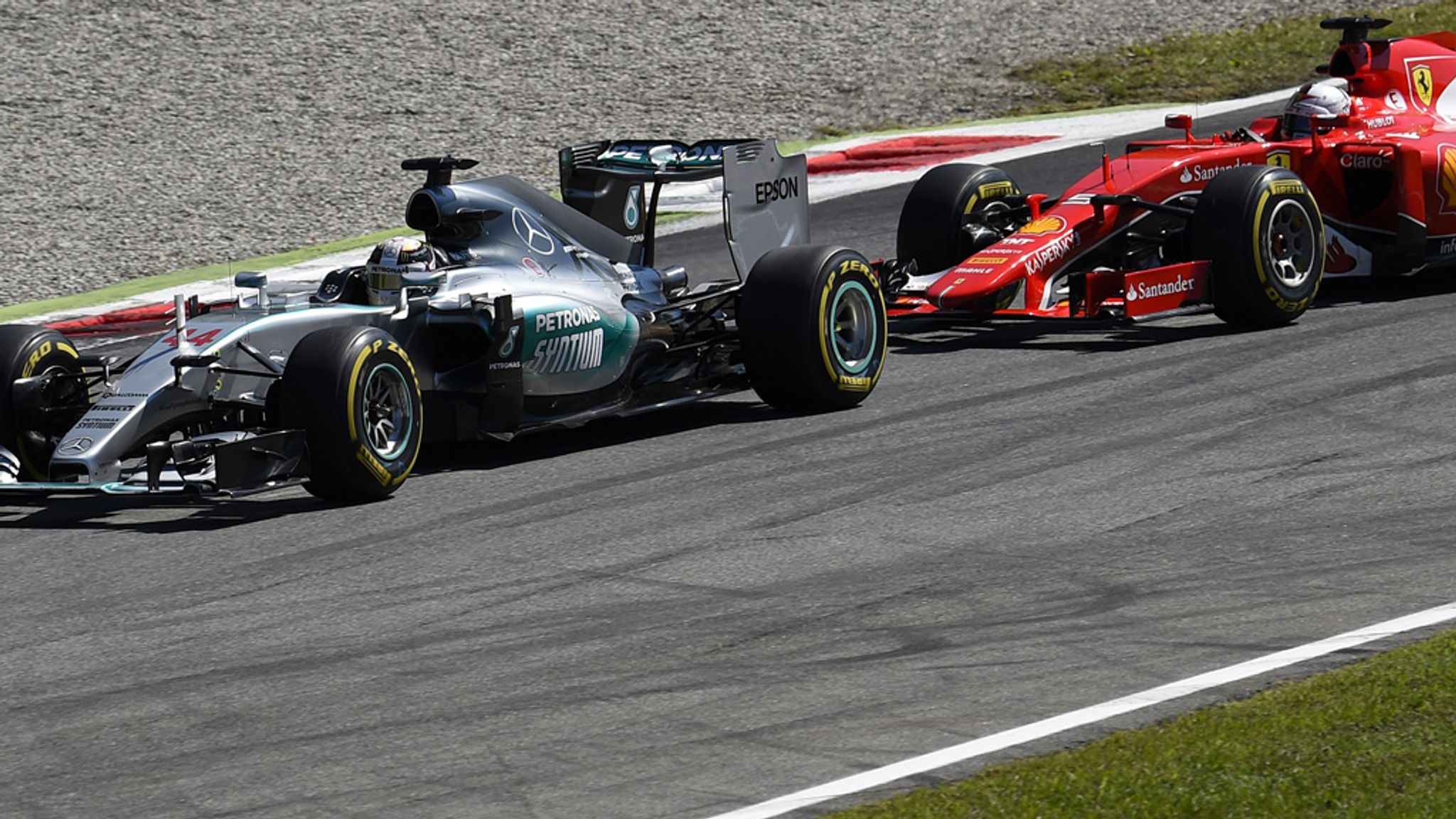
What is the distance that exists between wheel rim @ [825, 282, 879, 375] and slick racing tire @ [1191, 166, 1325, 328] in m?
2.25

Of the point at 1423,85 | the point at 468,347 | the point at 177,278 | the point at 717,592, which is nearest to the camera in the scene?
the point at 717,592

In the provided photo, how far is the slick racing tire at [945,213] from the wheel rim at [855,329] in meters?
2.51

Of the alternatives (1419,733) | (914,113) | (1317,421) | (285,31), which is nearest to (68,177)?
(285,31)

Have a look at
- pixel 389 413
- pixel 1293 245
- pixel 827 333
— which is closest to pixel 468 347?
pixel 389 413

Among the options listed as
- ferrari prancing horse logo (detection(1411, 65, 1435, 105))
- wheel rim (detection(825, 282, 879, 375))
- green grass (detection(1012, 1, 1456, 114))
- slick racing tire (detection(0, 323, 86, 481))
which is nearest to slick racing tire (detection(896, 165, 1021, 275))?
wheel rim (detection(825, 282, 879, 375))

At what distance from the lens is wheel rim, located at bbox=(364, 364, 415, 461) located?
30.3ft

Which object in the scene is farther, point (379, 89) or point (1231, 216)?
point (379, 89)

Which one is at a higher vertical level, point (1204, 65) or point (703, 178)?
point (703, 178)

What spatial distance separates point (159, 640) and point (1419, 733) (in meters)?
4.24

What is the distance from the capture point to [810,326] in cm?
1062

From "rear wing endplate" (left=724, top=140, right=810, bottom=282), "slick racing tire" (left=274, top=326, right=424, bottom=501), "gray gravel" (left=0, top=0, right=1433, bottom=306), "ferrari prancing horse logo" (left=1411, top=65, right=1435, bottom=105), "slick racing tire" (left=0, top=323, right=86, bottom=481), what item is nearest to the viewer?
"slick racing tire" (left=274, top=326, right=424, bottom=501)

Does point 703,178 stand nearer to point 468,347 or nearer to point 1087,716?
point 468,347

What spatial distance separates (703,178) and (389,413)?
9.27 ft

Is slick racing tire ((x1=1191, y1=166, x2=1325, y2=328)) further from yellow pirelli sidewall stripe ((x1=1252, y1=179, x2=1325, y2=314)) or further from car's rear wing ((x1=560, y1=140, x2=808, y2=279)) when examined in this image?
car's rear wing ((x1=560, y1=140, x2=808, y2=279))
